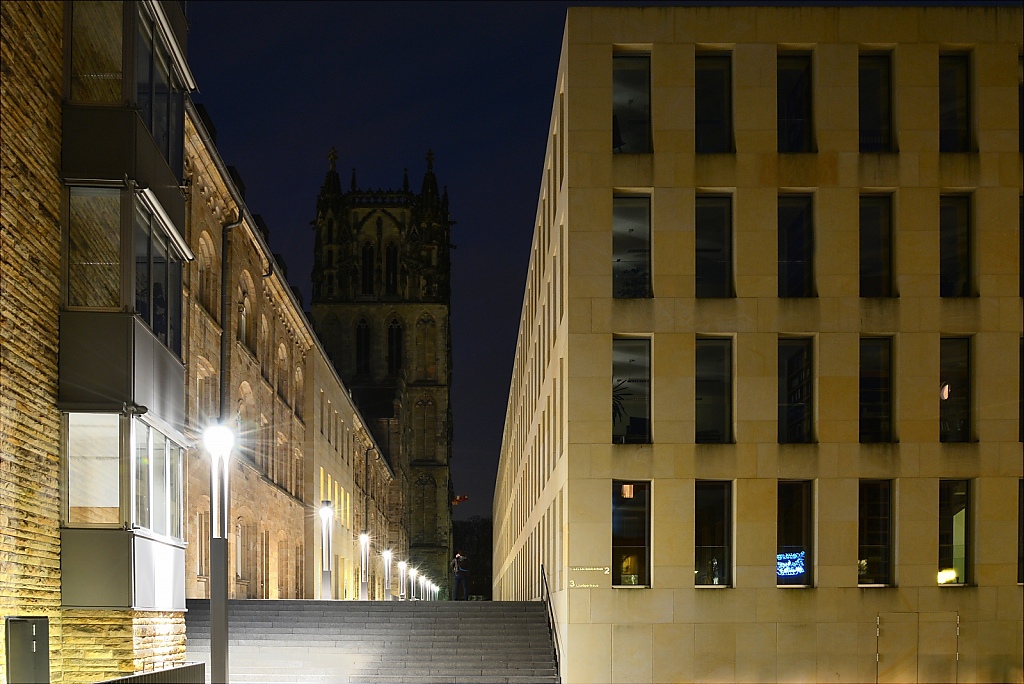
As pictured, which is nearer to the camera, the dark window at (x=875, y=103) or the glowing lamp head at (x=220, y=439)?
the glowing lamp head at (x=220, y=439)

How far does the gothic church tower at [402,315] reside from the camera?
356 feet

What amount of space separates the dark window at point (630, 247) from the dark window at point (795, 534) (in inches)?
189

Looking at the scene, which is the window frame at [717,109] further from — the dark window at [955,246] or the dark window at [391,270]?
the dark window at [391,270]

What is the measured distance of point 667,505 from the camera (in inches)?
903

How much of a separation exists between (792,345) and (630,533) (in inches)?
195

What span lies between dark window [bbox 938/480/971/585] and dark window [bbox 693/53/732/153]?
8.11 meters

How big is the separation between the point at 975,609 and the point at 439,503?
91.4 metres

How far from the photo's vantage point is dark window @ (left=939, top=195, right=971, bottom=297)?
23969 millimetres

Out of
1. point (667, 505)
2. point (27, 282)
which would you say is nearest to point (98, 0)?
point (27, 282)

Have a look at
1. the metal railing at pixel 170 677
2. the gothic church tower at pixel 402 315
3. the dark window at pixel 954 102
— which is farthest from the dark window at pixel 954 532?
the gothic church tower at pixel 402 315

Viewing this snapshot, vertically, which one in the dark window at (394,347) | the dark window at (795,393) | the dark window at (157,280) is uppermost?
the dark window at (394,347)

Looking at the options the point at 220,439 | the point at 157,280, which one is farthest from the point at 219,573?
the point at 157,280

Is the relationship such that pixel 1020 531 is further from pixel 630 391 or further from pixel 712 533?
pixel 630 391

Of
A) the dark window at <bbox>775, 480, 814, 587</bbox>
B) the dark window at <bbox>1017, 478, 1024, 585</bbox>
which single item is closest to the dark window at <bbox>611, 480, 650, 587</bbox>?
the dark window at <bbox>775, 480, 814, 587</bbox>
